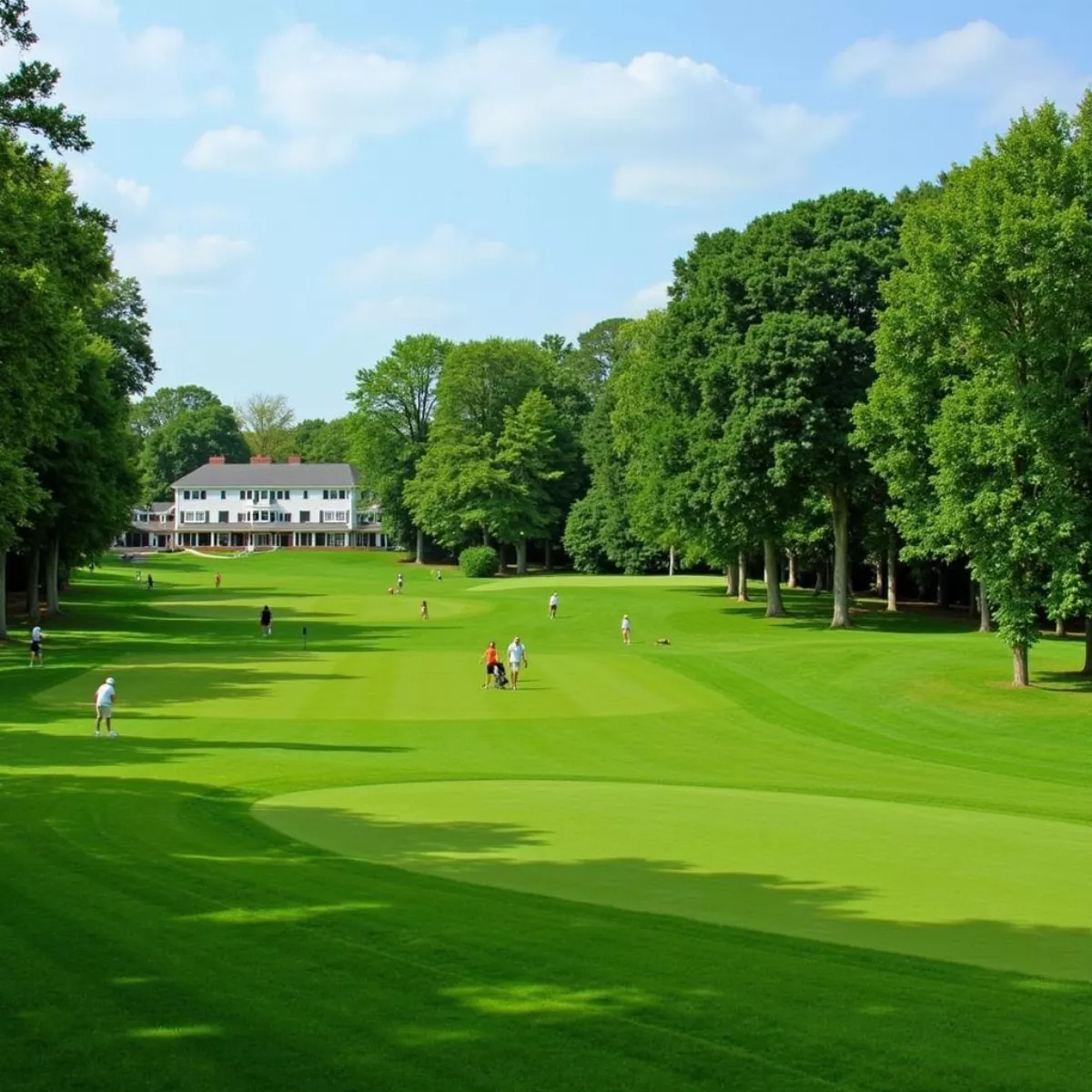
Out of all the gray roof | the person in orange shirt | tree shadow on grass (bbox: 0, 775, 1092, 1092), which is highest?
the gray roof

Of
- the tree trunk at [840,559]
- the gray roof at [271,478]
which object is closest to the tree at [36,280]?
the tree trunk at [840,559]

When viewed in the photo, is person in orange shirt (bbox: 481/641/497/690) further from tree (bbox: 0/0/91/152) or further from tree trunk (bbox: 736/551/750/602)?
tree trunk (bbox: 736/551/750/602)

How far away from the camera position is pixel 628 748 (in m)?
31.3

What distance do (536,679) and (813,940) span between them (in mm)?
34184

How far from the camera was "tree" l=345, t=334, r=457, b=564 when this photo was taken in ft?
451

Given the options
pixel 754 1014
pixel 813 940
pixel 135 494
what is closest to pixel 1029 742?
pixel 813 940

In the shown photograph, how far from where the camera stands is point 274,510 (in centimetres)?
17325

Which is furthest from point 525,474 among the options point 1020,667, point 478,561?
point 1020,667

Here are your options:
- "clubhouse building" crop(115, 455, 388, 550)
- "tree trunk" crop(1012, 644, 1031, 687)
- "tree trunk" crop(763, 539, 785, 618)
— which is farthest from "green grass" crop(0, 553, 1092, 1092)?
"clubhouse building" crop(115, 455, 388, 550)

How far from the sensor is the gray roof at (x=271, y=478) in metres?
173

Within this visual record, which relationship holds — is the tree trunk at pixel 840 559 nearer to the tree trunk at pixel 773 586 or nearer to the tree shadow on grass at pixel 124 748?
the tree trunk at pixel 773 586

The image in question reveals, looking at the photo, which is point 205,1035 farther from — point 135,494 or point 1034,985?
point 135,494

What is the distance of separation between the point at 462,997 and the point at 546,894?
432 cm

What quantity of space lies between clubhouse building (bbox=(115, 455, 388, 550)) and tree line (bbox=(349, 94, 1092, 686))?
5031 cm
